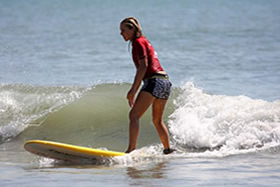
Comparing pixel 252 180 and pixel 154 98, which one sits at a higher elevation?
pixel 154 98

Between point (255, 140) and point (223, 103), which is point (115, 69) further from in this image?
point (255, 140)

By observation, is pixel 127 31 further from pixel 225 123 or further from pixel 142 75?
pixel 225 123

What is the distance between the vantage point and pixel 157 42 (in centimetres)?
2241

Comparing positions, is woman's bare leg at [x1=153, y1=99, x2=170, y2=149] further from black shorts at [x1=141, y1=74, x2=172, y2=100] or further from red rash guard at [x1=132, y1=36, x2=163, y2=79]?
red rash guard at [x1=132, y1=36, x2=163, y2=79]

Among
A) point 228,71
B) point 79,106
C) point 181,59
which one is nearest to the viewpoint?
point 79,106

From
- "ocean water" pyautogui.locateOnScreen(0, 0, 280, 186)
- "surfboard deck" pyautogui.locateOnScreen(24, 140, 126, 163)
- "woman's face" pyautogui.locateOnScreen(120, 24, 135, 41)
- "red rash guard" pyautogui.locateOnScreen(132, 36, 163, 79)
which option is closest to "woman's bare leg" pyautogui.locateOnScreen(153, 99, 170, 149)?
"ocean water" pyautogui.locateOnScreen(0, 0, 280, 186)

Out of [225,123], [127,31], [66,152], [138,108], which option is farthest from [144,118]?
[127,31]

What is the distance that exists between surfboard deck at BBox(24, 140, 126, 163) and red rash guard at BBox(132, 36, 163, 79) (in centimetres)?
102

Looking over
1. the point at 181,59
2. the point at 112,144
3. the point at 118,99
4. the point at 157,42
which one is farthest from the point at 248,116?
the point at 157,42

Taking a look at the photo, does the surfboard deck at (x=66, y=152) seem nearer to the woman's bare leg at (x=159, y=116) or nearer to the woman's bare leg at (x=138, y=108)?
the woman's bare leg at (x=138, y=108)

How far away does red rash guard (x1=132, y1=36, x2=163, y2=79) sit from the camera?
6.20m

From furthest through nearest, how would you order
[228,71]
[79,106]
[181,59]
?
[181,59], [228,71], [79,106]

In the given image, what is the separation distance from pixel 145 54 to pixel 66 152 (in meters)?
1.44

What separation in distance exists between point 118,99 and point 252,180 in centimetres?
504
